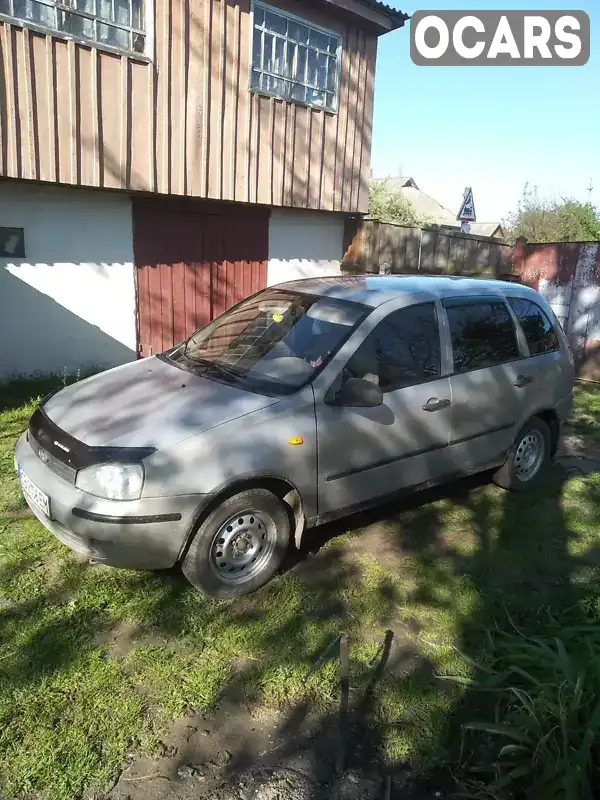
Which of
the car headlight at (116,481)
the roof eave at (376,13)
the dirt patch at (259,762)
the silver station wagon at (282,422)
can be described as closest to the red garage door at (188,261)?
the roof eave at (376,13)

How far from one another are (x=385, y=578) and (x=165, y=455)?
166 centimetres

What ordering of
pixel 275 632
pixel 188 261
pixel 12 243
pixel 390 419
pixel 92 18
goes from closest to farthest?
pixel 275 632, pixel 390 419, pixel 92 18, pixel 12 243, pixel 188 261

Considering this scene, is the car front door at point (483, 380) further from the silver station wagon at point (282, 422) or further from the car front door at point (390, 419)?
the car front door at point (390, 419)

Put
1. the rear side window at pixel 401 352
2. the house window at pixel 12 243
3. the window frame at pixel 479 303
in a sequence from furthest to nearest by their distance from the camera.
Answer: the house window at pixel 12 243, the window frame at pixel 479 303, the rear side window at pixel 401 352

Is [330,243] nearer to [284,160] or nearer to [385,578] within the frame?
[284,160]

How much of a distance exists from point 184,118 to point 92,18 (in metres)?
1.57

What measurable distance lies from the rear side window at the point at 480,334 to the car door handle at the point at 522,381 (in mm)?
164

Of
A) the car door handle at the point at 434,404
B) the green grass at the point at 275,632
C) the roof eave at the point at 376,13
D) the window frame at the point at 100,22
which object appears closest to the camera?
the green grass at the point at 275,632

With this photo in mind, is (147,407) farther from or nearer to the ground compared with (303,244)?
nearer to the ground

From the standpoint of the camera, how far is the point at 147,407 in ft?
11.5

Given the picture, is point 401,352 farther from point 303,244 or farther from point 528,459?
point 303,244

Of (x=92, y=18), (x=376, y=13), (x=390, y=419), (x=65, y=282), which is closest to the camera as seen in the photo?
(x=390, y=419)

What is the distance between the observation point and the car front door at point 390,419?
3742 millimetres

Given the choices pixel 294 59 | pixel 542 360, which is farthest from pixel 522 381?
pixel 294 59
